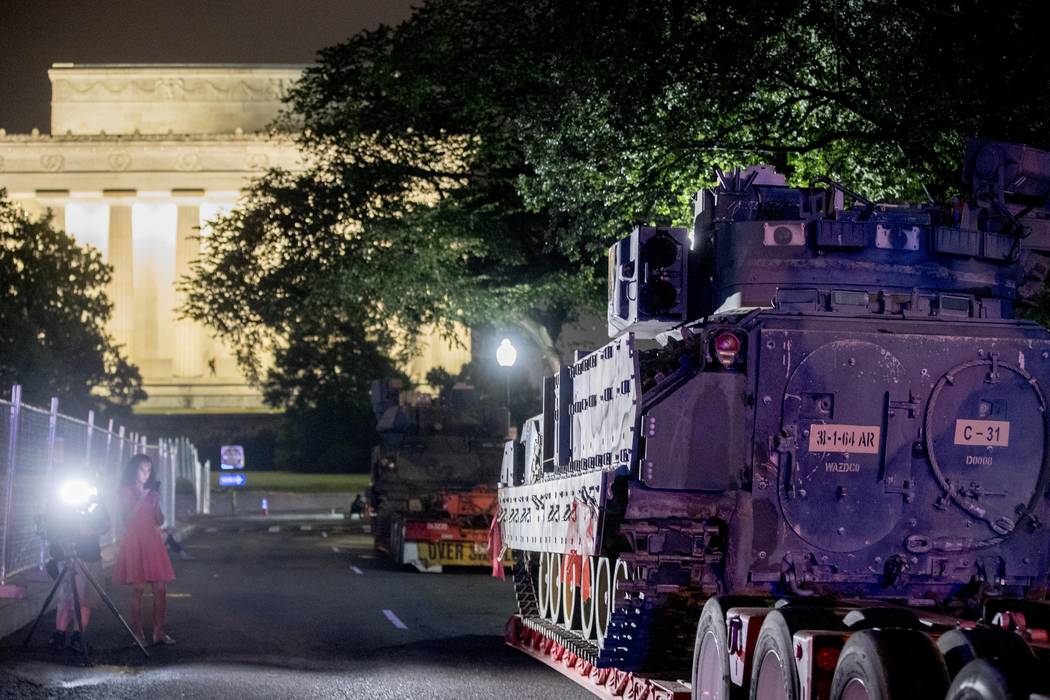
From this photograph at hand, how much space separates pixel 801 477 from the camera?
1012 centimetres

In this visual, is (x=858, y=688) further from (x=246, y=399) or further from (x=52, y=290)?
(x=246, y=399)

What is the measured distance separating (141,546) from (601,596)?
15.9 ft

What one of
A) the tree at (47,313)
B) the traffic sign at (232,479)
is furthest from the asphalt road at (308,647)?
the tree at (47,313)

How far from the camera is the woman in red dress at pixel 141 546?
616 inches

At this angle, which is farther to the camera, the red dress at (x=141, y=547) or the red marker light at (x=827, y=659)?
the red dress at (x=141, y=547)

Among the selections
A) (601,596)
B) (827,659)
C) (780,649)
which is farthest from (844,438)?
(601,596)

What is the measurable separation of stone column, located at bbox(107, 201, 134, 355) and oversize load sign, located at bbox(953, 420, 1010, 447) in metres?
96.7

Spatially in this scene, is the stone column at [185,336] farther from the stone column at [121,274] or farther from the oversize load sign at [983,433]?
the oversize load sign at [983,433]

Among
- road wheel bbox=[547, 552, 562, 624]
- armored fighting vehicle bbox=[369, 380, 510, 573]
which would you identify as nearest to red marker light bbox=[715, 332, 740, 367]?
road wheel bbox=[547, 552, 562, 624]

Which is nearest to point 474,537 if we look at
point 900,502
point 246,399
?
point 900,502

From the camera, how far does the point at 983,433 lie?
10203 millimetres

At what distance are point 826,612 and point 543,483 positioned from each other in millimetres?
5947

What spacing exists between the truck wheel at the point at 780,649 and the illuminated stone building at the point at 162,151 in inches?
3425

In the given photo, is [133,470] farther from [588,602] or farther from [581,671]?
[581,671]
